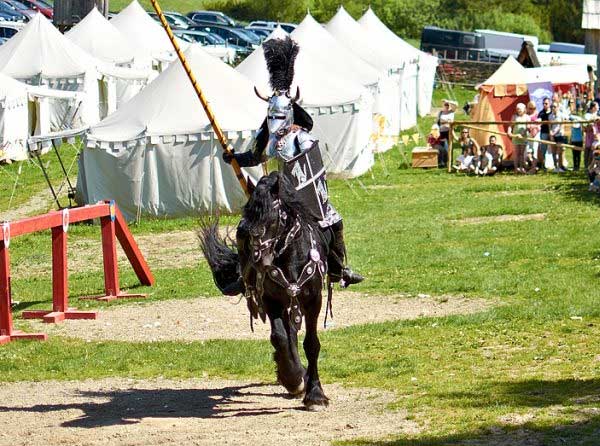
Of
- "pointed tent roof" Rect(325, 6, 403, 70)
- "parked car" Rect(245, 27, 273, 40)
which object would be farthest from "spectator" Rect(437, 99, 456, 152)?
"parked car" Rect(245, 27, 273, 40)

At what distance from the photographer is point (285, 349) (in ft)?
34.5

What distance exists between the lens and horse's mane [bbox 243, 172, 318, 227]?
1030 cm

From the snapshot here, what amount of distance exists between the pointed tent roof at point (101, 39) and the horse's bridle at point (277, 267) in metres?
36.4

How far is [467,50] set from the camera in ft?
207

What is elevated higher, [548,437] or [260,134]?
[260,134]

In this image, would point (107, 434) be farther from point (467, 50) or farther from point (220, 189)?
point (467, 50)

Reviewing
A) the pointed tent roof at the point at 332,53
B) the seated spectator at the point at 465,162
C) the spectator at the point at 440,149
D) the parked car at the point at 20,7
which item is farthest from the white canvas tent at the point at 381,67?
the parked car at the point at 20,7

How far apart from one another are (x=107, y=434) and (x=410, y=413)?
7.34 ft

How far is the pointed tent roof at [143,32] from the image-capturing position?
1937 inches

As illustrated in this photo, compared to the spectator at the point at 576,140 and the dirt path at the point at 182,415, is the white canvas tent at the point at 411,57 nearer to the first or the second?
the spectator at the point at 576,140

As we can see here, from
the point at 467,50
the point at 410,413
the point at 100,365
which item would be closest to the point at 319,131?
the point at 100,365

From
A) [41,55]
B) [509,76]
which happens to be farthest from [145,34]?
[509,76]

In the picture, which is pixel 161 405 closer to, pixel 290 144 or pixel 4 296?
pixel 290 144

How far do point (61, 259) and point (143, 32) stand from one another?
117 feet
